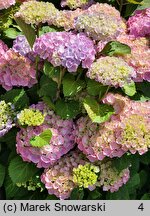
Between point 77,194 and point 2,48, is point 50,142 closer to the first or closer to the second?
point 77,194

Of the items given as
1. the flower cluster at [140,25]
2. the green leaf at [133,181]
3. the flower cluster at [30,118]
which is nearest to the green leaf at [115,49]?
the flower cluster at [140,25]

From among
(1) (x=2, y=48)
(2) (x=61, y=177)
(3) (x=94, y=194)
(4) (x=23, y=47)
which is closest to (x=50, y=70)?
(4) (x=23, y=47)

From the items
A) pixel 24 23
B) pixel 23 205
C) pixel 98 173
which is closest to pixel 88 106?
pixel 98 173

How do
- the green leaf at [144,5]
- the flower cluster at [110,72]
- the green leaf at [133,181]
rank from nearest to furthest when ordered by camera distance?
the flower cluster at [110,72] < the green leaf at [133,181] < the green leaf at [144,5]

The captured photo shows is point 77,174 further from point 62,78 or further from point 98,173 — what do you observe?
point 62,78

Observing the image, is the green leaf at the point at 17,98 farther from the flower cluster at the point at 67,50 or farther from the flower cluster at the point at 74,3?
the flower cluster at the point at 74,3

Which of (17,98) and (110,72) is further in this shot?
(17,98)
